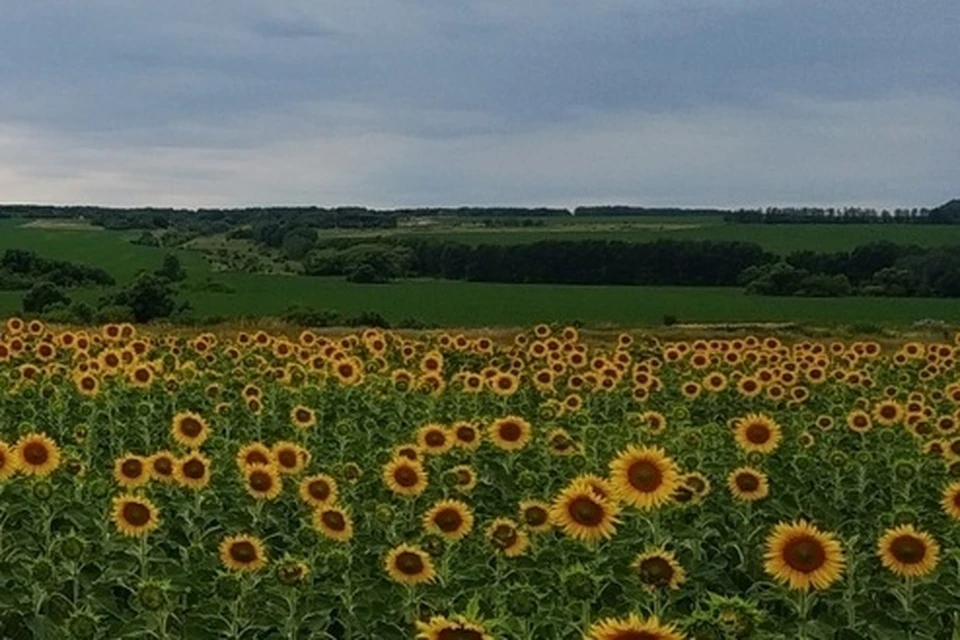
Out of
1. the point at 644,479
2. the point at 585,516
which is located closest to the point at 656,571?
the point at 585,516

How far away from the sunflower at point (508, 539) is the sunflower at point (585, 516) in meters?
0.30

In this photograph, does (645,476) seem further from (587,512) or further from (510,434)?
(510,434)

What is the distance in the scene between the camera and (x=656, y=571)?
4688 millimetres

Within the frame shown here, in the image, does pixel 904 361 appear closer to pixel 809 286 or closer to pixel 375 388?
pixel 375 388

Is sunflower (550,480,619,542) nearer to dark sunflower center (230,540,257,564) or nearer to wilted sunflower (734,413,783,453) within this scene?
dark sunflower center (230,540,257,564)

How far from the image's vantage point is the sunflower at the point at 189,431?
27.6ft

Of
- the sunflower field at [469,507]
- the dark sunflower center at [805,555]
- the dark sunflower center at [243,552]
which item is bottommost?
the sunflower field at [469,507]

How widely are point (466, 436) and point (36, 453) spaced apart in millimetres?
2567

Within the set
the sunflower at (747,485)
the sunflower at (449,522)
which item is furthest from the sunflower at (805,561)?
the sunflower at (747,485)

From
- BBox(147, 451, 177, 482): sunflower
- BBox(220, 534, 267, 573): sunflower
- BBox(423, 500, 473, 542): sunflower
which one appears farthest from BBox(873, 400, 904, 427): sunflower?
BBox(220, 534, 267, 573): sunflower

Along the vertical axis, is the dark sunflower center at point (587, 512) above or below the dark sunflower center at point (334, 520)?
above

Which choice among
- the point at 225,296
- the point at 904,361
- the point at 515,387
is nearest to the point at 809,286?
the point at 225,296

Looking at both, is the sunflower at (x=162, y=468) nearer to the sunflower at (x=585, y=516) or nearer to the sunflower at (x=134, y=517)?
the sunflower at (x=134, y=517)

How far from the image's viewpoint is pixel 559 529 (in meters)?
6.09
